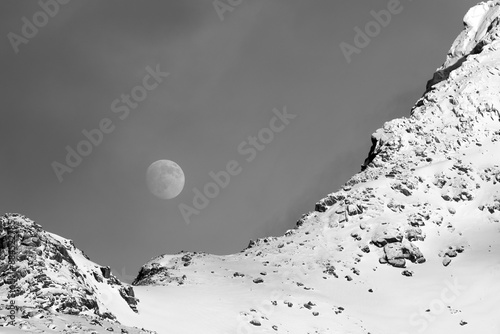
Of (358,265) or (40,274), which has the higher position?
(358,265)

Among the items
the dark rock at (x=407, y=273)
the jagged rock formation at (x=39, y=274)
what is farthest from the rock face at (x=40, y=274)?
the dark rock at (x=407, y=273)

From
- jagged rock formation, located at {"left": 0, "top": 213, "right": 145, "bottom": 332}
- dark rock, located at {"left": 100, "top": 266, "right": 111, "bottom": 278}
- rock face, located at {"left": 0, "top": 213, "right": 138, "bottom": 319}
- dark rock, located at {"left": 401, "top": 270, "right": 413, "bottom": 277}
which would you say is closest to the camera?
jagged rock formation, located at {"left": 0, "top": 213, "right": 145, "bottom": 332}

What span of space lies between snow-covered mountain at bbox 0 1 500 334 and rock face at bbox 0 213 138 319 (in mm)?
123

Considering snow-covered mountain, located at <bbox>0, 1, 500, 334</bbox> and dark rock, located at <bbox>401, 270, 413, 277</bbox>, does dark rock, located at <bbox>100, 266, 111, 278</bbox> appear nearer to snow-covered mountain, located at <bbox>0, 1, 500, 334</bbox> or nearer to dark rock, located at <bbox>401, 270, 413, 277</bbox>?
snow-covered mountain, located at <bbox>0, 1, 500, 334</bbox>

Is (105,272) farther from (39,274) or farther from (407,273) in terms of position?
(407,273)

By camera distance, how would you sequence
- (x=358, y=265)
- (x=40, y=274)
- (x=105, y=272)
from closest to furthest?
(x=40, y=274) < (x=105, y=272) < (x=358, y=265)

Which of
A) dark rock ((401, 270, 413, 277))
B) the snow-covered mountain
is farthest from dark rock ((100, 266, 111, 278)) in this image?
dark rock ((401, 270, 413, 277))

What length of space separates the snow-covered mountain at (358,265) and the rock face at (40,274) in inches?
4.9

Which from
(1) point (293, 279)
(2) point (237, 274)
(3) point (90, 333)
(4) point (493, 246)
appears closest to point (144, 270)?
(2) point (237, 274)

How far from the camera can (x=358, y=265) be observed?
3543 inches

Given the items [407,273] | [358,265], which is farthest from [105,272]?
[407,273]

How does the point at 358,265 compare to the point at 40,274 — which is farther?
the point at 358,265

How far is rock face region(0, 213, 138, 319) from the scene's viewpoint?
40.7 metres

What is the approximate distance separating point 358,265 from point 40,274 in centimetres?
5806
